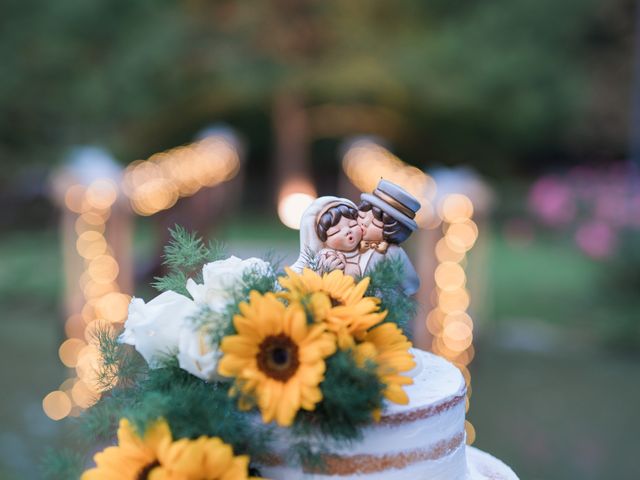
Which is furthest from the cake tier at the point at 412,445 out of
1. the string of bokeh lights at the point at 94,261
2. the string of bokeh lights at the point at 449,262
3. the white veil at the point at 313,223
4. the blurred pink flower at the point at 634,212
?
the blurred pink flower at the point at 634,212

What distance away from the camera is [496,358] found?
21.1 feet

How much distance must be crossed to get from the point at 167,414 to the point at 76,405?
154 inches

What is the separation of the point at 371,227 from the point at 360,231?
0.08ft

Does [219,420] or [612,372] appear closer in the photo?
[219,420]

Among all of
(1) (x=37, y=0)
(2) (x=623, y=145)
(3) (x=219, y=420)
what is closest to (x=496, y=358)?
(3) (x=219, y=420)

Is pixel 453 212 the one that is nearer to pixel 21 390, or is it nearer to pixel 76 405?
pixel 76 405

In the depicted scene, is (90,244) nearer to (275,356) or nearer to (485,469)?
(485,469)

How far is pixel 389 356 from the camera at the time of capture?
1459mm

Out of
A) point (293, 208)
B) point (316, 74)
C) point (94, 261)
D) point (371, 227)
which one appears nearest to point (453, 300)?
point (293, 208)

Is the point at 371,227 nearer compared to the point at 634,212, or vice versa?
the point at 371,227

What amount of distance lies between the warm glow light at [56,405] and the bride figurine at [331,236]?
3641 mm

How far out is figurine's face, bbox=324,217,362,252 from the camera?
1.78 metres

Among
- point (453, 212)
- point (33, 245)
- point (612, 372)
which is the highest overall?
point (453, 212)

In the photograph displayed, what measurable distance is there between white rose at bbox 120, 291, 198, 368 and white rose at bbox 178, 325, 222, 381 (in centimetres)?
4
